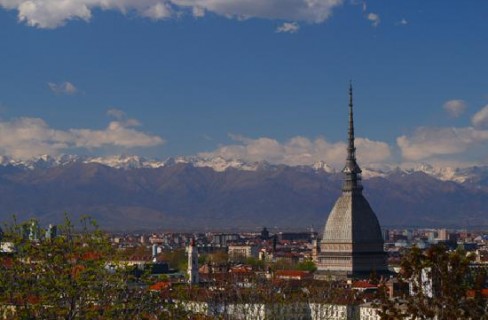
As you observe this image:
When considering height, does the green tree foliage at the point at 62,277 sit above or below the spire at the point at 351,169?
below

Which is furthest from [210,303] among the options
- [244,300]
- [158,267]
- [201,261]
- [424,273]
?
[201,261]

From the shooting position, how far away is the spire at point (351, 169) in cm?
13262

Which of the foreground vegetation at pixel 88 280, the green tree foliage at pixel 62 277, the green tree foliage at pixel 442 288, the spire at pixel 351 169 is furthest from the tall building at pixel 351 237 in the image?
the green tree foliage at pixel 62 277

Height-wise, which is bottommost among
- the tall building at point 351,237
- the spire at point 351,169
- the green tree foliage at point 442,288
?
the green tree foliage at point 442,288

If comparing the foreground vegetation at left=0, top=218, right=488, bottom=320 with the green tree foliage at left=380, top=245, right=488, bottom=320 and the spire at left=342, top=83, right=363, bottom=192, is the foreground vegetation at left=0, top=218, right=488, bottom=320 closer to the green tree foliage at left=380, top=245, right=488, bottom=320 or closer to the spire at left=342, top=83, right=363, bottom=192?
the green tree foliage at left=380, top=245, right=488, bottom=320

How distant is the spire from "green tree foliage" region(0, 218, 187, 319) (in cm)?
10219

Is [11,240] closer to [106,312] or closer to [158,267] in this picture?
[106,312]

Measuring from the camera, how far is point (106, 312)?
30.1 meters

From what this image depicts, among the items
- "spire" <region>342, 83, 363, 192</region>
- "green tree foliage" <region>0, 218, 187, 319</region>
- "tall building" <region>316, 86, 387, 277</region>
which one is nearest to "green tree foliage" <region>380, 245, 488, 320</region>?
"green tree foliage" <region>0, 218, 187, 319</region>

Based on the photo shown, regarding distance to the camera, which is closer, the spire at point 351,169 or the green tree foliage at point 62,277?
the green tree foliage at point 62,277

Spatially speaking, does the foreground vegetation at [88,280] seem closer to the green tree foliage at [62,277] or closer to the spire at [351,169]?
the green tree foliage at [62,277]

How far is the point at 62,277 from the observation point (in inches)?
1177

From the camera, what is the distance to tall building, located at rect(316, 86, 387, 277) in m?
127

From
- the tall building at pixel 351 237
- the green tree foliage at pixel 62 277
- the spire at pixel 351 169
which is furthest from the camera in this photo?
the spire at pixel 351 169
